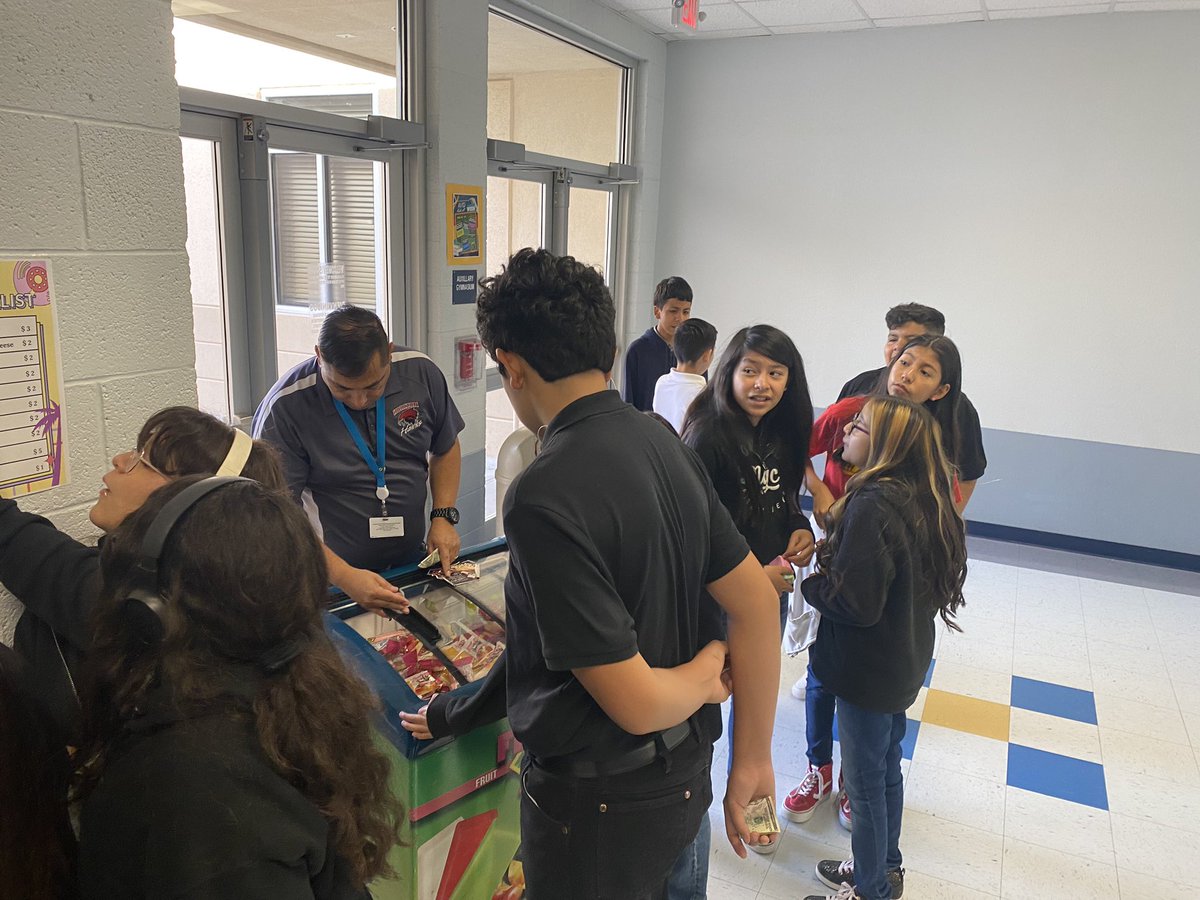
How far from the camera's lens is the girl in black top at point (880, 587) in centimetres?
201

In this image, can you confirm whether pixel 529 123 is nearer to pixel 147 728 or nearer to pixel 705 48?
pixel 705 48

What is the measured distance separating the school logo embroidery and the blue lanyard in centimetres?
7

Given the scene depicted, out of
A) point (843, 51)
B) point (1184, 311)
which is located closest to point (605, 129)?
point (843, 51)

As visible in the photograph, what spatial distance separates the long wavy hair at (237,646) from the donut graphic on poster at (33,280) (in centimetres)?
62

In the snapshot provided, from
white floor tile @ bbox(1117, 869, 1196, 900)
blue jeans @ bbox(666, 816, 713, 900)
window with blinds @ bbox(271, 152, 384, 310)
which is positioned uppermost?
window with blinds @ bbox(271, 152, 384, 310)

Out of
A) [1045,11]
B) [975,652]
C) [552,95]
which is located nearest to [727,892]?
[975,652]

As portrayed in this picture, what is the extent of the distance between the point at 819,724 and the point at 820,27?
14.9 feet

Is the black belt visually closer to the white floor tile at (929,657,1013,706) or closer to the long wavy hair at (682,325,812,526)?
the long wavy hair at (682,325,812,526)

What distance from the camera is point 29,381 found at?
4.49ft

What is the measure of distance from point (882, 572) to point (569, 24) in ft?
13.0

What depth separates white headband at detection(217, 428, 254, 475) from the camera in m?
1.39

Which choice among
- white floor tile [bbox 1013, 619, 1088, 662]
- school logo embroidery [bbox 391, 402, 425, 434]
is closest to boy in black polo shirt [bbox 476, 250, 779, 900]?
school logo embroidery [bbox 391, 402, 425, 434]

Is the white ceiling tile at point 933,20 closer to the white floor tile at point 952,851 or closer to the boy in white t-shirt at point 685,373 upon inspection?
the boy in white t-shirt at point 685,373

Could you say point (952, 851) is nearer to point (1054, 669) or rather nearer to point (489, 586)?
point (1054, 669)
